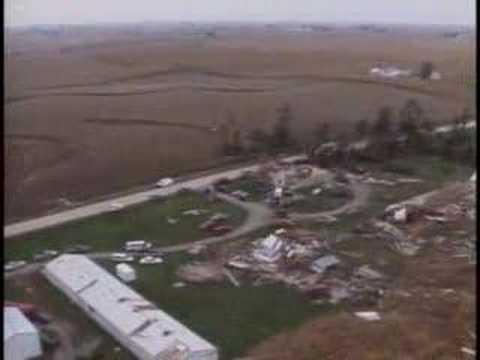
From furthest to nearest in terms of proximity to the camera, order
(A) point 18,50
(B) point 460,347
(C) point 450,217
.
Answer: (C) point 450,217 < (B) point 460,347 < (A) point 18,50

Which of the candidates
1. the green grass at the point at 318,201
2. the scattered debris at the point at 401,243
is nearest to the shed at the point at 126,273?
the green grass at the point at 318,201

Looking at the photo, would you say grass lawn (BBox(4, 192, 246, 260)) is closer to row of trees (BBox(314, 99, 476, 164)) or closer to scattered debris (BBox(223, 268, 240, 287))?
scattered debris (BBox(223, 268, 240, 287))

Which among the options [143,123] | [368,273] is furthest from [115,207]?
[368,273]

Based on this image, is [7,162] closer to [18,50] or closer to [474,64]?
[18,50]

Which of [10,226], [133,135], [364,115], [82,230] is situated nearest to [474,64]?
[364,115]

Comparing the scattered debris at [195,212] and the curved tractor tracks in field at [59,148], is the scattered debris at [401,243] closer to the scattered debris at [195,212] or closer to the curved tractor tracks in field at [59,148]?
the scattered debris at [195,212]

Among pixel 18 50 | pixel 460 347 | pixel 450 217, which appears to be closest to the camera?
pixel 18 50

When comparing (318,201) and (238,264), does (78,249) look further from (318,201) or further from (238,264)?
(318,201)
